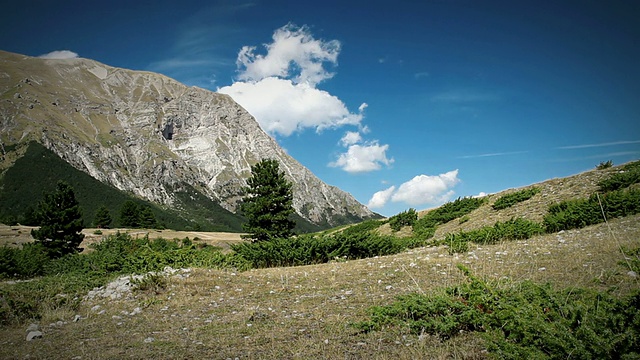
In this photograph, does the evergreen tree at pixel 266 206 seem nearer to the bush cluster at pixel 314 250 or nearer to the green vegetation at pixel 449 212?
the green vegetation at pixel 449 212

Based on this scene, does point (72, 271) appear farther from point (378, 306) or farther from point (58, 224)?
point (58, 224)

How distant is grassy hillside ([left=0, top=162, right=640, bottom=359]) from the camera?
4.02 metres

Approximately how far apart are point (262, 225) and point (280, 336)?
27443 mm

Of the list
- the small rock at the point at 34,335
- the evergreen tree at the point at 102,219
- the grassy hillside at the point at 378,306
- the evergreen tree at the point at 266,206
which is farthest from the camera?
the evergreen tree at the point at 102,219

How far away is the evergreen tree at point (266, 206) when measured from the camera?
32.3 m

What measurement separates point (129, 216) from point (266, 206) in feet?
249

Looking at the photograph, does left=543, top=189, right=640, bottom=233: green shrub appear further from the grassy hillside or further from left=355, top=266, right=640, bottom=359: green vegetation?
left=355, top=266, right=640, bottom=359: green vegetation

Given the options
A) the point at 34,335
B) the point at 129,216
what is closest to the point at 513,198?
the point at 34,335

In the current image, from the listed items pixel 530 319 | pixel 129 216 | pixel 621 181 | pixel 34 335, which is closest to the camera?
pixel 530 319

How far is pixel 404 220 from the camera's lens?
29.3 metres

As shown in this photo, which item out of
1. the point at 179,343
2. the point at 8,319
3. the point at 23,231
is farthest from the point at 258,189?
the point at 23,231

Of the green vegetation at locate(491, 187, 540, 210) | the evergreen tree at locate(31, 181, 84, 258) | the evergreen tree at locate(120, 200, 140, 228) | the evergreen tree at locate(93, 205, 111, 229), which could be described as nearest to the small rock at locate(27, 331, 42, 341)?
the green vegetation at locate(491, 187, 540, 210)

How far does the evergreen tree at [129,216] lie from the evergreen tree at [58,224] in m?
55.0

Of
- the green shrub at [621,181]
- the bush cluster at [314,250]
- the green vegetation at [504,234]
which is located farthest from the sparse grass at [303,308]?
the green shrub at [621,181]
